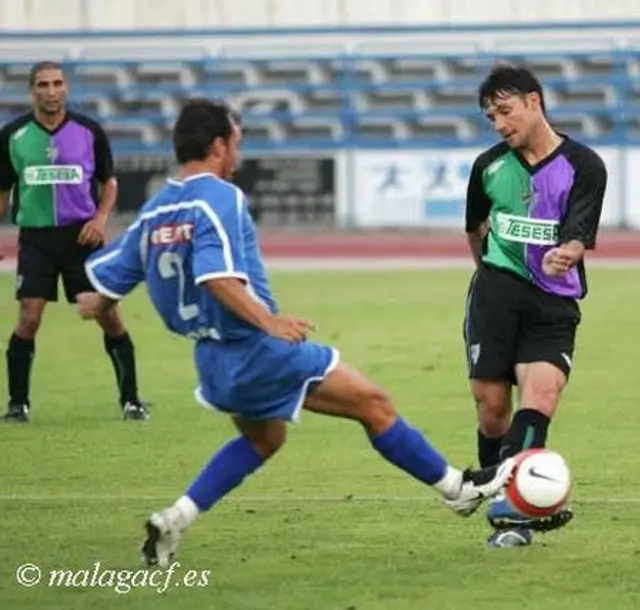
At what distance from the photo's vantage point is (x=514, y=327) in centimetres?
1010

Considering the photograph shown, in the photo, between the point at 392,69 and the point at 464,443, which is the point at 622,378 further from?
the point at 392,69

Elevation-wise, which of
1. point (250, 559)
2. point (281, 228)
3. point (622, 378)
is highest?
point (250, 559)

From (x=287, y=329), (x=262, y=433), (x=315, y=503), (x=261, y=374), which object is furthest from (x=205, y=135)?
(x=315, y=503)

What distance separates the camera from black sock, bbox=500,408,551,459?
9.88m

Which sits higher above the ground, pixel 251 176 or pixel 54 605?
pixel 54 605

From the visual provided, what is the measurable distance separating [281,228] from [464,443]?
2606cm

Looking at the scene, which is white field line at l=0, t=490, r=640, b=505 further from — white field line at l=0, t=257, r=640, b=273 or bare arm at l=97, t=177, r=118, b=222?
white field line at l=0, t=257, r=640, b=273

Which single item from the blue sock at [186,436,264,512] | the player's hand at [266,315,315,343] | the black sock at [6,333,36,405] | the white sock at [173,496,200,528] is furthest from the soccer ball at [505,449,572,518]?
the black sock at [6,333,36,405]

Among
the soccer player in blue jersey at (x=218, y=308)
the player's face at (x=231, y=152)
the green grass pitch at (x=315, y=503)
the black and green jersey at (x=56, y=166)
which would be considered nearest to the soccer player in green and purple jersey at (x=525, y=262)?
the green grass pitch at (x=315, y=503)

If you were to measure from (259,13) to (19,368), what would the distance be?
2926cm

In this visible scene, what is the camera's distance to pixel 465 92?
41.4 m

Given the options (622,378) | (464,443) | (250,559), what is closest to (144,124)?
(622,378)

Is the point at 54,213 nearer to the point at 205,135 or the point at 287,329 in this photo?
the point at 205,135

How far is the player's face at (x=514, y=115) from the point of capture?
9.89 m
